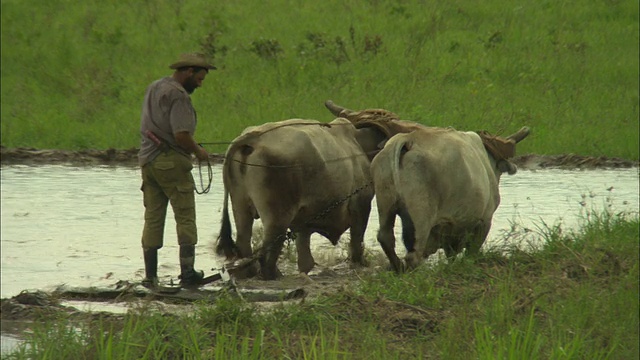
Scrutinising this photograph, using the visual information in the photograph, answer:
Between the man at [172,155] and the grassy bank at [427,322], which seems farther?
the man at [172,155]

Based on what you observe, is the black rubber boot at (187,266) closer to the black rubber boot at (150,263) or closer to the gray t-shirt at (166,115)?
the black rubber boot at (150,263)

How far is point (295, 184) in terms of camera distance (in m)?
8.16

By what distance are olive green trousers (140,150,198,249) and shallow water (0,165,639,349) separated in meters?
0.95

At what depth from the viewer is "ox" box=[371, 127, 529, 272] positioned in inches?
314

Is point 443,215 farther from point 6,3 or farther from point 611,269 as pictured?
point 6,3

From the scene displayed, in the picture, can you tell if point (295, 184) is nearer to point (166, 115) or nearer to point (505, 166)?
point (166, 115)

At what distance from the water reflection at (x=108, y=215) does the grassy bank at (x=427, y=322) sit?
1629 millimetres

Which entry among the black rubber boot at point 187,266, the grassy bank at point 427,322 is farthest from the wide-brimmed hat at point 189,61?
the grassy bank at point 427,322

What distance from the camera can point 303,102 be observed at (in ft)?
55.2

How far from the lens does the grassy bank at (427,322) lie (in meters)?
5.62

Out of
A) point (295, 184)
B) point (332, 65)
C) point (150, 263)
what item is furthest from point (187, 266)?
point (332, 65)

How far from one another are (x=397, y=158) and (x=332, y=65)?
10.5 metres

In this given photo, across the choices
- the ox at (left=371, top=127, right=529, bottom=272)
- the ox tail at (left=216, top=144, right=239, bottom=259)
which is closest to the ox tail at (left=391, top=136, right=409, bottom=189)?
the ox at (left=371, top=127, right=529, bottom=272)

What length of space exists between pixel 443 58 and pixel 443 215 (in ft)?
34.9
